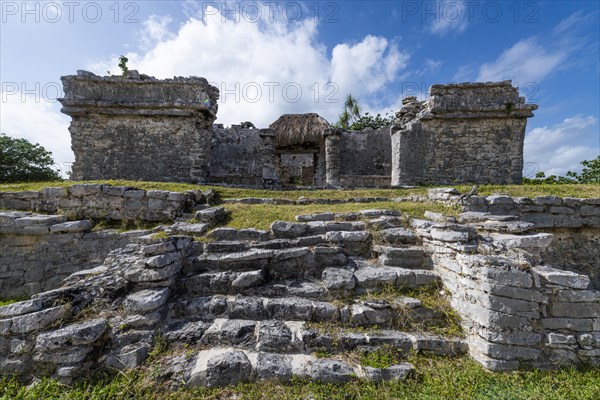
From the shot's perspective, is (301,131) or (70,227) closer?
(70,227)

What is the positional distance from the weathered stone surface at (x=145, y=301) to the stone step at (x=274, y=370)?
902mm

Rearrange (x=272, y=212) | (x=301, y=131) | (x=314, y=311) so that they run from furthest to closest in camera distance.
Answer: (x=301, y=131) < (x=272, y=212) < (x=314, y=311)

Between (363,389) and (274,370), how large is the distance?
3.10 feet

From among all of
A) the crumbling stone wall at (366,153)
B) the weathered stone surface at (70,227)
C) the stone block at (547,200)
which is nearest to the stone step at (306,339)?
the weathered stone surface at (70,227)

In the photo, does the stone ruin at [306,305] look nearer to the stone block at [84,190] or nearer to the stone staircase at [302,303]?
the stone staircase at [302,303]

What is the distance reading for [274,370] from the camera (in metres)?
2.70

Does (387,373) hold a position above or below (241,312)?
below

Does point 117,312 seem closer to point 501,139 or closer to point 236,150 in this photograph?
point 236,150

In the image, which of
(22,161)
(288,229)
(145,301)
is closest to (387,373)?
(288,229)

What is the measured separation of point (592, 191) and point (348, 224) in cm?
671

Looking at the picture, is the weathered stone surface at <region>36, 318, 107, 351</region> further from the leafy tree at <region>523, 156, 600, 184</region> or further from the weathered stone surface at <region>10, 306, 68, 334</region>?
the leafy tree at <region>523, 156, 600, 184</region>

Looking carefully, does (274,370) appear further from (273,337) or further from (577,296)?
(577,296)

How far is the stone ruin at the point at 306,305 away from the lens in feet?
9.10

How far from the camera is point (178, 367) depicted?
2725 mm
